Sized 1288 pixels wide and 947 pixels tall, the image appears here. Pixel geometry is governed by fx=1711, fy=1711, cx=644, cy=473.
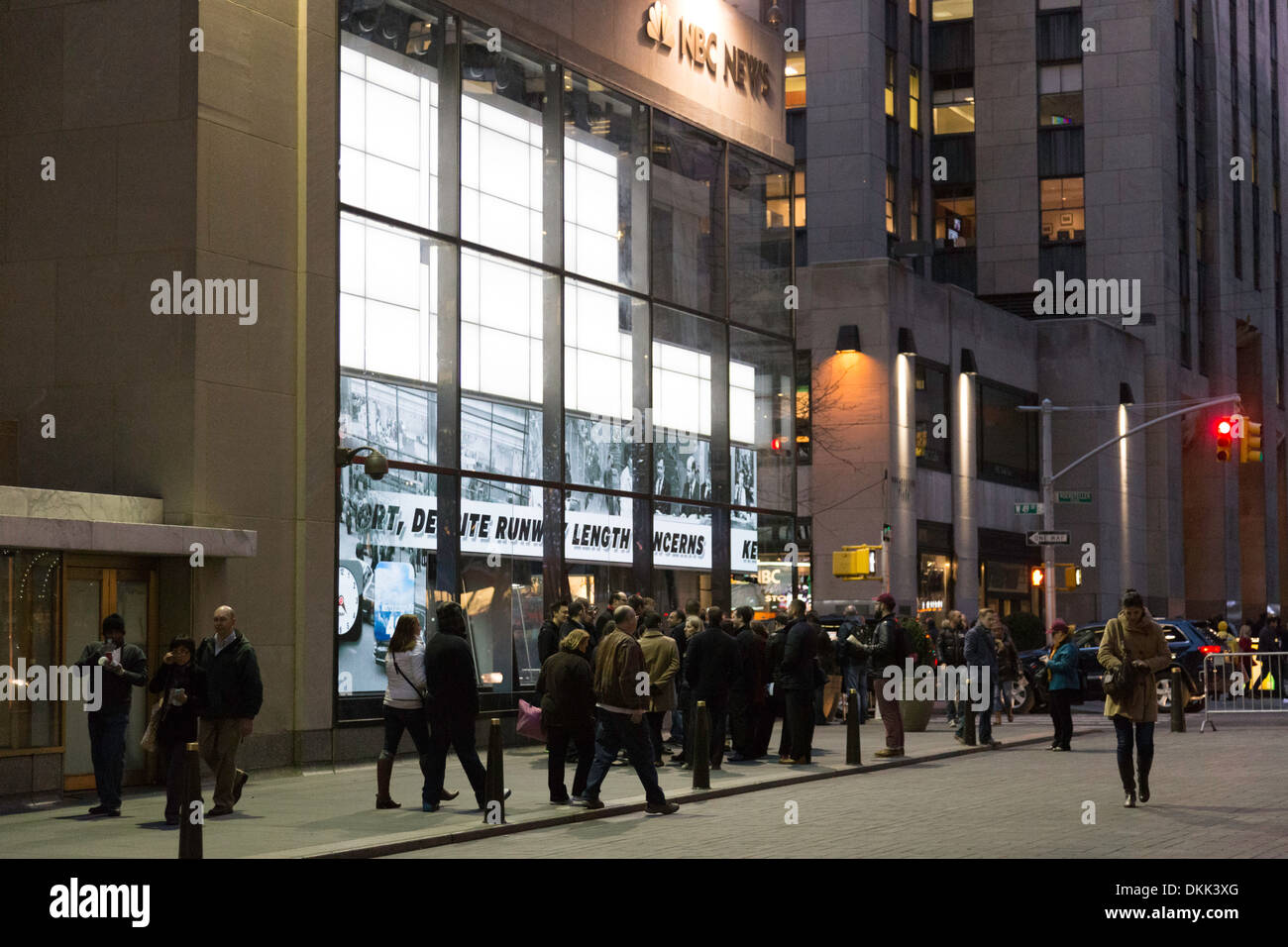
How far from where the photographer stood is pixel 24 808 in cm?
1648

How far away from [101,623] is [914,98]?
148 ft

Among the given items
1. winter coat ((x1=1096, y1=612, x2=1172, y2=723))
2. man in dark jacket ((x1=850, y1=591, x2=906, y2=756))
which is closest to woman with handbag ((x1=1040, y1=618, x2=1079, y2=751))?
man in dark jacket ((x1=850, y1=591, x2=906, y2=756))

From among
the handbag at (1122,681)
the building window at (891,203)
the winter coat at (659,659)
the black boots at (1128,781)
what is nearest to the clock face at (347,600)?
the winter coat at (659,659)

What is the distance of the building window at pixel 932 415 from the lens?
47469mm

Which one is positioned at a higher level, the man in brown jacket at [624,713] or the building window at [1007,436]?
the building window at [1007,436]

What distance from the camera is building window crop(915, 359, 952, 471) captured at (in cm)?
4747

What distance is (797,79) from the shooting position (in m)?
54.0

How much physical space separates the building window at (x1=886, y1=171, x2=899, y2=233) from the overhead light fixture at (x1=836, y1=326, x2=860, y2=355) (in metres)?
11.0

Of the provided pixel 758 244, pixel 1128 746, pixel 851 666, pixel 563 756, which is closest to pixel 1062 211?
pixel 758 244

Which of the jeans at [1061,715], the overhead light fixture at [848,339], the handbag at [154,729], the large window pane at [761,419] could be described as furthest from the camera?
the overhead light fixture at [848,339]

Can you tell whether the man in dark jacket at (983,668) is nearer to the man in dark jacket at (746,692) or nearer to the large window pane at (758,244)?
the man in dark jacket at (746,692)

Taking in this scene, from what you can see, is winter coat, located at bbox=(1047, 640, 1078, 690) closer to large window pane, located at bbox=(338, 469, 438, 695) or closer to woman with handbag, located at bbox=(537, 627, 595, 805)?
large window pane, located at bbox=(338, 469, 438, 695)

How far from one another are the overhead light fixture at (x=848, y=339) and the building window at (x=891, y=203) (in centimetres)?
1104
